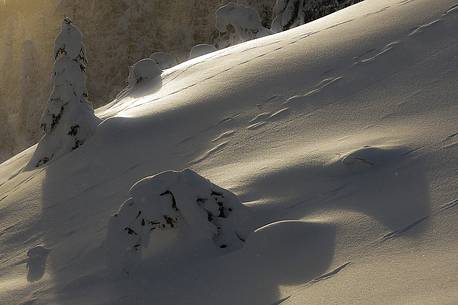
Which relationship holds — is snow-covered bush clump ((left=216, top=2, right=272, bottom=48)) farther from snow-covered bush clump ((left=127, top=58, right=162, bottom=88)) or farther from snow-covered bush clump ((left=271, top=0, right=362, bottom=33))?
snow-covered bush clump ((left=127, top=58, right=162, bottom=88))

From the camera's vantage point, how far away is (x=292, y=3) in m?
12.8

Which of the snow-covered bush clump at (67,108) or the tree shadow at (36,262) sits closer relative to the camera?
the tree shadow at (36,262)

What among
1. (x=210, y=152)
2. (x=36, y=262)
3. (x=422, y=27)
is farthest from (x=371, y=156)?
(x=36, y=262)

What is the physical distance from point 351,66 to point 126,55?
567 inches

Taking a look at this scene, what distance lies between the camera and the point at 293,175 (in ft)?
10.4

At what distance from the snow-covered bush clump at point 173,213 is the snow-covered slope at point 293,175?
0.07m

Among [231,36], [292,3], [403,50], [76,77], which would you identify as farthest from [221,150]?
[292,3]

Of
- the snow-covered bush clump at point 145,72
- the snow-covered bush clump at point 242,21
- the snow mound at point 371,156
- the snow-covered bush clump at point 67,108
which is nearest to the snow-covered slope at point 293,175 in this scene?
the snow mound at point 371,156

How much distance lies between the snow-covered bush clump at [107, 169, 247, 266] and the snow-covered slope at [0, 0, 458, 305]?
70 mm

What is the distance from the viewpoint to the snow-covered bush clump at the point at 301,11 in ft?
40.6

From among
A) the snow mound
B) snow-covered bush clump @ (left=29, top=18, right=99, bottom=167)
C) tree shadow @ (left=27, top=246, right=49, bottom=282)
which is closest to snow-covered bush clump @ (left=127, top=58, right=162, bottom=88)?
snow-covered bush clump @ (left=29, top=18, right=99, bottom=167)

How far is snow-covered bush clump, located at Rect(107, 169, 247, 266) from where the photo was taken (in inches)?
117

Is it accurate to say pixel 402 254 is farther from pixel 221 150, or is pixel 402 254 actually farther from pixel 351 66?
pixel 351 66

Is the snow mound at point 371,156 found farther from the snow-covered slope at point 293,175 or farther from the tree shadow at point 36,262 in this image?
the tree shadow at point 36,262
